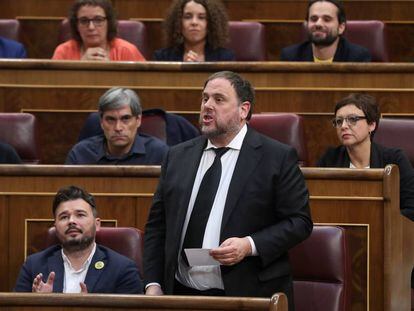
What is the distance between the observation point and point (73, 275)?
1.85 m

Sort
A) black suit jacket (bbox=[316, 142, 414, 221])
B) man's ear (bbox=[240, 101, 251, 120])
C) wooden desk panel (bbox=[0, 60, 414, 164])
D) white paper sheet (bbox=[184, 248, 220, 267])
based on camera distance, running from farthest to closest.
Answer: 1. wooden desk panel (bbox=[0, 60, 414, 164])
2. black suit jacket (bbox=[316, 142, 414, 221])
3. man's ear (bbox=[240, 101, 251, 120])
4. white paper sheet (bbox=[184, 248, 220, 267])

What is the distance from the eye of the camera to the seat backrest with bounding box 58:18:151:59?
111 inches

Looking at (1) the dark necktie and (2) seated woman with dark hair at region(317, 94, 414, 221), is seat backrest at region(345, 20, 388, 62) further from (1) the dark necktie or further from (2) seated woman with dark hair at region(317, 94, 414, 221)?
(1) the dark necktie

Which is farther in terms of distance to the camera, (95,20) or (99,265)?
(95,20)

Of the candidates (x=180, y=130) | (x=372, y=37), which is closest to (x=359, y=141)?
(x=180, y=130)

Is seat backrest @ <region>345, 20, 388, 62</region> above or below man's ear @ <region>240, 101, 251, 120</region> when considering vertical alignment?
above

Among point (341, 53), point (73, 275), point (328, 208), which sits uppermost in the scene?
point (341, 53)

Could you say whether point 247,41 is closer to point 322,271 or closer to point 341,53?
point 341,53

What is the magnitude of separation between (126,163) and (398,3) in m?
1.09

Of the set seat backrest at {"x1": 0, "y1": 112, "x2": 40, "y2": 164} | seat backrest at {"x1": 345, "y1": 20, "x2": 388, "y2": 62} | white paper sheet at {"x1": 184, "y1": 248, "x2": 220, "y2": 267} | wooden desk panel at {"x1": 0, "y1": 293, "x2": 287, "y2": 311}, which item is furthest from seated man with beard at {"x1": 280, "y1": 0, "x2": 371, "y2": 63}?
wooden desk panel at {"x1": 0, "y1": 293, "x2": 287, "y2": 311}

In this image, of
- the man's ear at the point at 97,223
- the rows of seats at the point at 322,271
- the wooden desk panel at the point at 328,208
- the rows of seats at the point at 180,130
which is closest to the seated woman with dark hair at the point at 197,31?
the rows of seats at the point at 180,130

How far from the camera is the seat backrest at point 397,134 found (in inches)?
87.0

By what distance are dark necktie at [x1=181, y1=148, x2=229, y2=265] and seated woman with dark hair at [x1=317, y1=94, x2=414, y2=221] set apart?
0.53 m

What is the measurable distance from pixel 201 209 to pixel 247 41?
4.15ft
